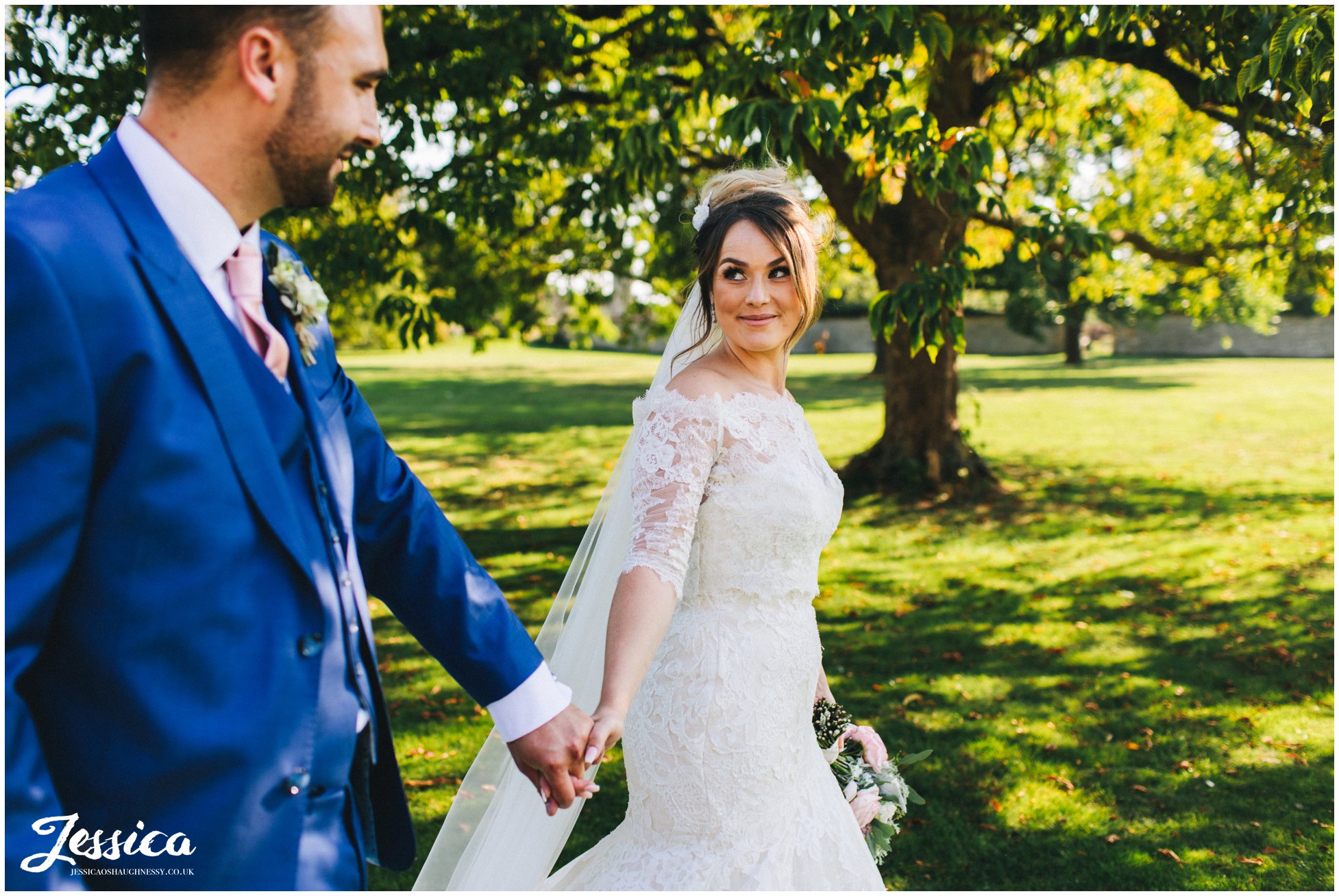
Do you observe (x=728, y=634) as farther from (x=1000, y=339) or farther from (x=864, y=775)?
(x=1000, y=339)

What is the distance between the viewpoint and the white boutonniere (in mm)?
1671

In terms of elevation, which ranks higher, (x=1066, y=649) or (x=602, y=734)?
(x=602, y=734)

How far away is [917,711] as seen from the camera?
5.79 m

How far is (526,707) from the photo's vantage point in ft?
6.45

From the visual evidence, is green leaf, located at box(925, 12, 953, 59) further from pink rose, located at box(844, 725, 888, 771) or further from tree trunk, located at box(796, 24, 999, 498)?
tree trunk, located at box(796, 24, 999, 498)

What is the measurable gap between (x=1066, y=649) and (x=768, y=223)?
5.30 meters

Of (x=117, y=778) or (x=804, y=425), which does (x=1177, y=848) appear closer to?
(x=804, y=425)

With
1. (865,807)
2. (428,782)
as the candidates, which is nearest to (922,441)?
(428,782)

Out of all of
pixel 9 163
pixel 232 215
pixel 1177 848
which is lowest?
pixel 1177 848

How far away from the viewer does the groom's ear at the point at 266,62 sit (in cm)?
146

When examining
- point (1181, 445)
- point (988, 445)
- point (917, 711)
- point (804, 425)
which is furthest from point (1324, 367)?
point (804, 425)

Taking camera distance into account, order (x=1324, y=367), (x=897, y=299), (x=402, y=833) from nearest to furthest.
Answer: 1. (x=402, y=833)
2. (x=897, y=299)
3. (x=1324, y=367)

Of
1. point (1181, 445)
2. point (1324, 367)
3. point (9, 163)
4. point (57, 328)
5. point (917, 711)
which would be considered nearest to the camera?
point (57, 328)

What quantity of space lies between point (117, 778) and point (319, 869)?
0.34 meters
